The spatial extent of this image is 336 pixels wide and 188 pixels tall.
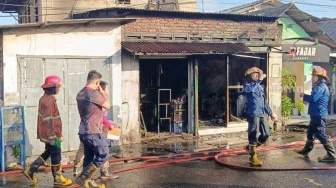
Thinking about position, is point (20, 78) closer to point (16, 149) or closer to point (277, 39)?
point (16, 149)

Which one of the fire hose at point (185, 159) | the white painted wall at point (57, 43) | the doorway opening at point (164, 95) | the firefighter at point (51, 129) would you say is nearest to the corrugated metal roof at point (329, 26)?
the doorway opening at point (164, 95)

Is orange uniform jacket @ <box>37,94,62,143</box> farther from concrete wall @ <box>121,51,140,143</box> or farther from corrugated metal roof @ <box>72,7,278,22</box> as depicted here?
corrugated metal roof @ <box>72,7,278,22</box>

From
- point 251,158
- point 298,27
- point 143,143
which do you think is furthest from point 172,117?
point 298,27

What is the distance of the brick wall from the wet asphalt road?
4865mm

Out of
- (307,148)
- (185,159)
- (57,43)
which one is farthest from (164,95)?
(307,148)

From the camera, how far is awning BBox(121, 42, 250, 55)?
492 inches

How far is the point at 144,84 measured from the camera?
1616 cm

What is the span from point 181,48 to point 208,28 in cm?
181

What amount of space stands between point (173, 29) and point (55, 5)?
1101cm

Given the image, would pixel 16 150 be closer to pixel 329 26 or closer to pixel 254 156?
pixel 254 156

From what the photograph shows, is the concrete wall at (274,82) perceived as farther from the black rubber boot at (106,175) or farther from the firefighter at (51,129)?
the firefighter at (51,129)

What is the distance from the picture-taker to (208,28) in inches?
578

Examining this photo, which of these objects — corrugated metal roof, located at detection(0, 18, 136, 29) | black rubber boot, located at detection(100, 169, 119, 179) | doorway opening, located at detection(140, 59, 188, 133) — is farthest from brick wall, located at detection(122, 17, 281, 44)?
black rubber boot, located at detection(100, 169, 119, 179)

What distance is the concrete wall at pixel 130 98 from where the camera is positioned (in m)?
13.0
